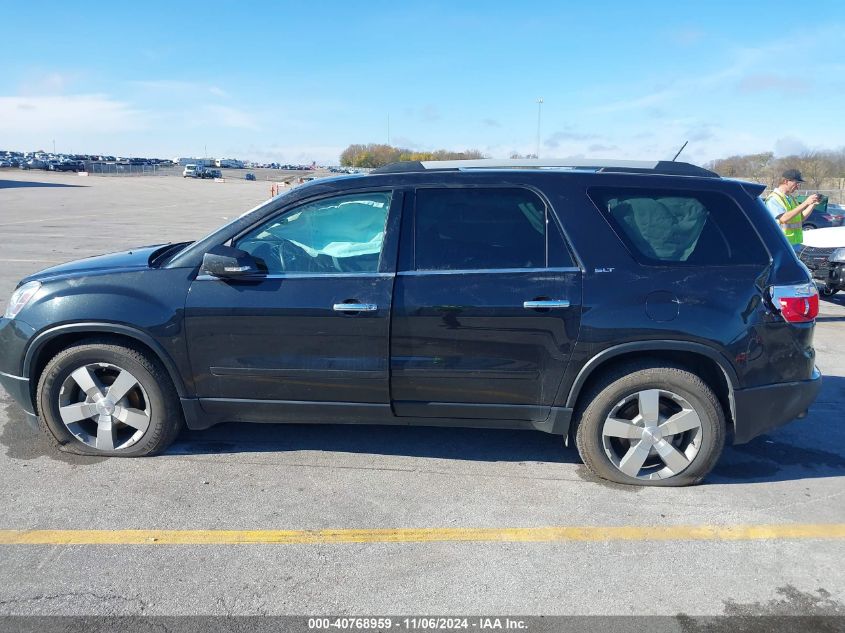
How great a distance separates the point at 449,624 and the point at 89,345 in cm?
267

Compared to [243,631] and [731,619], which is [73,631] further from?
[731,619]

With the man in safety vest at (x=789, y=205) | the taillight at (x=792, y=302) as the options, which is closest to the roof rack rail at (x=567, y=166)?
the taillight at (x=792, y=302)

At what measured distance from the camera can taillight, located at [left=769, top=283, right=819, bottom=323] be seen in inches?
145

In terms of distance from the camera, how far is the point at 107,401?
4.00 m

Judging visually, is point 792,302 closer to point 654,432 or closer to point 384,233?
point 654,432

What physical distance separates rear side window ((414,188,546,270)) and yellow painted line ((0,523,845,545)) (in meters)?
1.43

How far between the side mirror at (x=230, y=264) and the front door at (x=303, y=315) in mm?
54

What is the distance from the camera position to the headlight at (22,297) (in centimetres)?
401

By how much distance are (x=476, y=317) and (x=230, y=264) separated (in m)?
1.41

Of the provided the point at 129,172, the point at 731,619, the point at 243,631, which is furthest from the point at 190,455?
the point at 129,172

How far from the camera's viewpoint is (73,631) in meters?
2.61

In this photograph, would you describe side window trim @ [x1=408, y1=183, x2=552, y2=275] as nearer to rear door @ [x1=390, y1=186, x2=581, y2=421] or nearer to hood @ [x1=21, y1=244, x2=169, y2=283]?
rear door @ [x1=390, y1=186, x2=581, y2=421]

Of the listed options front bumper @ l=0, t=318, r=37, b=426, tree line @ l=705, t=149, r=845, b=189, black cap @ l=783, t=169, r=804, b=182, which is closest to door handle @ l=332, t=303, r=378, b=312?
front bumper @ l=0, t=318, r=37, b=426

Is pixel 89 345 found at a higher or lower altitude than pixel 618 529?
higher
